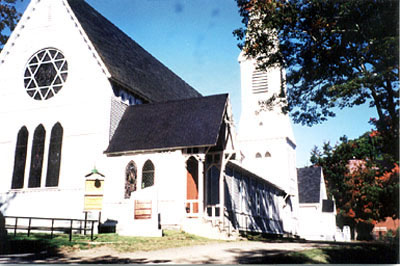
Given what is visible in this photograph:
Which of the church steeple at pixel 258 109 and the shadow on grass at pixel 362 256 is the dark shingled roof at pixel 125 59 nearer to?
the church steeple at pixel 258 109

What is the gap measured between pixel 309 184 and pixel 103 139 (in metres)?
31.4

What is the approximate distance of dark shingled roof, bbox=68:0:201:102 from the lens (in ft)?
76.4

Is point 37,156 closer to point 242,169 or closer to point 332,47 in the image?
point 242,169

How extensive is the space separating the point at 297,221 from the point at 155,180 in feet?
80.4

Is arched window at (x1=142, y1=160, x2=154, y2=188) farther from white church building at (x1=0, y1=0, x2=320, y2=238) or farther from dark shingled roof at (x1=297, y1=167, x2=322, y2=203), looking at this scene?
dark shingled roof at (x1=297, y1=167, x2=322, y2=203)

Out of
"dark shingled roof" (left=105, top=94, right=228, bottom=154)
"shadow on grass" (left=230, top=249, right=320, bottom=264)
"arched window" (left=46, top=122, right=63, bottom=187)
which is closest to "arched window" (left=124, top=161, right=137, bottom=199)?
"dark shingled roof" (left=105, top=94, right=228, bottom=154)

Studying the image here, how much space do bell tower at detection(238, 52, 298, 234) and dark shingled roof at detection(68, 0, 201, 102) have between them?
24.7ft

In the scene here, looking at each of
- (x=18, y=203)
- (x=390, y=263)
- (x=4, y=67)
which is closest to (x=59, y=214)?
(x=18, y=203)

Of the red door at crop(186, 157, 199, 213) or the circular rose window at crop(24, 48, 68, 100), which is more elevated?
the circular rose window at crop(24, 48, 68, 100)

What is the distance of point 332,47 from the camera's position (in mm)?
16969

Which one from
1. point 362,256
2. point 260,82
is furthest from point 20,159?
point 260,82

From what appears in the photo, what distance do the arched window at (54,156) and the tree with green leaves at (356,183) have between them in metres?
21.8

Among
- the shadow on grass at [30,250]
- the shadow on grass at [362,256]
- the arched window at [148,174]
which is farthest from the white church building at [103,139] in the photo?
the shadow on grass at [362,256]

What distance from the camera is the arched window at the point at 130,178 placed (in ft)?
66.5
